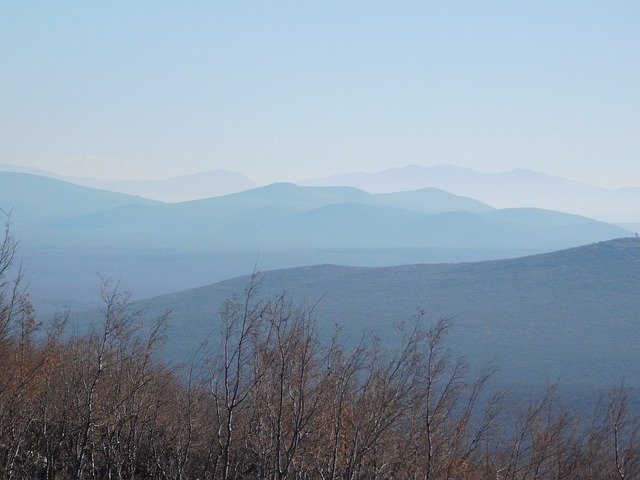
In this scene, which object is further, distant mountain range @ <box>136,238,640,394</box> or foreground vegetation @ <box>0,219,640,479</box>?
distant mountain range @ <box>136,238,640,394</box>

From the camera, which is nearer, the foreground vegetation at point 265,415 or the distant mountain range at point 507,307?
the foreground vegetation at point 265,415

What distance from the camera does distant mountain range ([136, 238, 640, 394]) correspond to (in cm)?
4753

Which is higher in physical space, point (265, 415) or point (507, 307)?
point (265, 415)

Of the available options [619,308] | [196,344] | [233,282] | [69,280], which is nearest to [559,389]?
[619,308]

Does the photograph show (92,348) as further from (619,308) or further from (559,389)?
(619,308)

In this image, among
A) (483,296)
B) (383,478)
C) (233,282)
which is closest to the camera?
(383,478)

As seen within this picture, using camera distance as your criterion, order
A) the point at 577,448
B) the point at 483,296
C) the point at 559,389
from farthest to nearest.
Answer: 1. the point at 483,296
2. the point at 559,389
3. the point at 577,448

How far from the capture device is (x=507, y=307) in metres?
62.5

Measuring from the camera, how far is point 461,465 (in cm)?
1284

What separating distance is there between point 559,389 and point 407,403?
103 feet

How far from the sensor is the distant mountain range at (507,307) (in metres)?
47.5

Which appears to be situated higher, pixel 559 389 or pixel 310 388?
pixel 310 388

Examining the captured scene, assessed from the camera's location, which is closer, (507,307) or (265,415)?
(265,415)

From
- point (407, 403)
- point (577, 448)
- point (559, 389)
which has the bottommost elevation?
point (559, 389)
